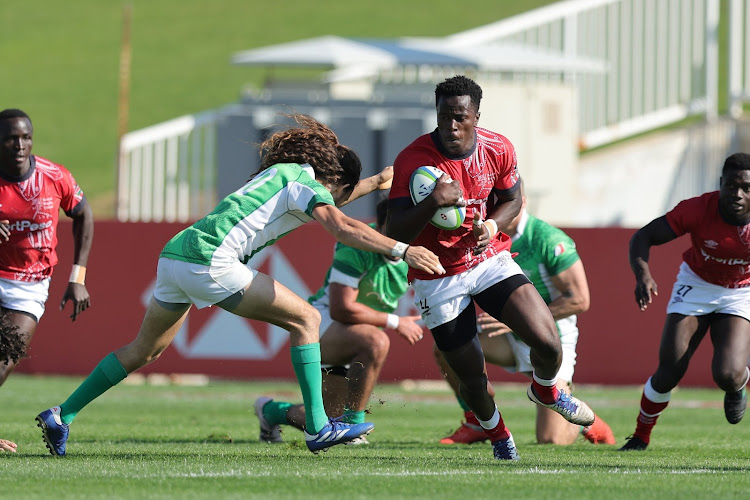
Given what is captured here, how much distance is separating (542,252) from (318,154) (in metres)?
2.53

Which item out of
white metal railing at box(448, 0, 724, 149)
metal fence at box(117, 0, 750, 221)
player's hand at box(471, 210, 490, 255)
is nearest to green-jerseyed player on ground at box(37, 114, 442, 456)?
player's hand at box(471, 210, 490, 255)

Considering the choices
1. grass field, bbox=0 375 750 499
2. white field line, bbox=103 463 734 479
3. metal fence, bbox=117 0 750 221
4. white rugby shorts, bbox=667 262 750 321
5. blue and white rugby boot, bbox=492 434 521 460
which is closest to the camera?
grass field, bbox=0 375 750 499

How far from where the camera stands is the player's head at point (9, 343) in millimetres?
8266

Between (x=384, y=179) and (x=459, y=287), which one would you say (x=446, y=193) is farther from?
(x=384, y=179)

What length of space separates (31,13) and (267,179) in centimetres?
4949

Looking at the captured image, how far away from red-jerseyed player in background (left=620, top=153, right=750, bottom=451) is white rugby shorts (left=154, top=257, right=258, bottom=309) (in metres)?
2.66

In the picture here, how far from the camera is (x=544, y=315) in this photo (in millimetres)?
7707

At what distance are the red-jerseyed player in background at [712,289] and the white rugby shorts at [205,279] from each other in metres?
2.66

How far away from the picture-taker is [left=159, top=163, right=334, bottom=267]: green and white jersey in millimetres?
7551

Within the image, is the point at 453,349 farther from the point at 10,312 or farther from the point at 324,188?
the point at 10,312

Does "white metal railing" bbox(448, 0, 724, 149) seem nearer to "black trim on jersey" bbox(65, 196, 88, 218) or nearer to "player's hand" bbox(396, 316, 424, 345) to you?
"player's hand" bbox(396, 316, 424, 345)

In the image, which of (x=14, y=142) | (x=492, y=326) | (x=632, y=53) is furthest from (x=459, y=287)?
(x=632, y=53)

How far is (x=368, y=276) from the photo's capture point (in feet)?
32.2

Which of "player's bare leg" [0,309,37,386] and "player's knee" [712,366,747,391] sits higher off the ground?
"player's bare leg" [0,309,37,386]
